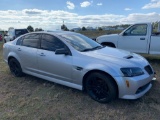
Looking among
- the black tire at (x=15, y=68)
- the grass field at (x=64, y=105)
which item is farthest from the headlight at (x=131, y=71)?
the black tire at (x=15, y=68)

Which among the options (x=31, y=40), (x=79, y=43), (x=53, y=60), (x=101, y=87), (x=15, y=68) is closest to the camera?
(x=101, y=87)

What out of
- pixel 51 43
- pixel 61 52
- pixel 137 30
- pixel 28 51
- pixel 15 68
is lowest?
pixel 15 68

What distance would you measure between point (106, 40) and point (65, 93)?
4.30 meters

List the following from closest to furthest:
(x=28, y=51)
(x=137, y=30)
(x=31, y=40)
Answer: (x=28, y=51)
(x=31, y=40)
(x=137, y=30)

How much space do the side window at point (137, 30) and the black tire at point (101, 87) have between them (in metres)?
4.33

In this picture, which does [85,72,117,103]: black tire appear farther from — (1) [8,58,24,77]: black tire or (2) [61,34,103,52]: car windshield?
(1) [8,58,24,77]: black tire

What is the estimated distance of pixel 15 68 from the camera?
5.60 m

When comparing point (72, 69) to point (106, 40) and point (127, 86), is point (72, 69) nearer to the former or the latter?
point (127, 86)

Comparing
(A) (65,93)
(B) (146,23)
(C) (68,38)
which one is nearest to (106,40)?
(B) (146,23)

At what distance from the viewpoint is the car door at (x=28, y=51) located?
4.85 metres

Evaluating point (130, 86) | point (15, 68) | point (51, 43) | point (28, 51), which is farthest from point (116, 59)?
point (15, 68)

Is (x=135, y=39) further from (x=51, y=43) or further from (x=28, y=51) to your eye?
(x=28, y=51)

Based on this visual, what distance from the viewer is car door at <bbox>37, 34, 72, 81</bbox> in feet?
13.5

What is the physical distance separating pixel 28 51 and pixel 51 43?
854 mm
